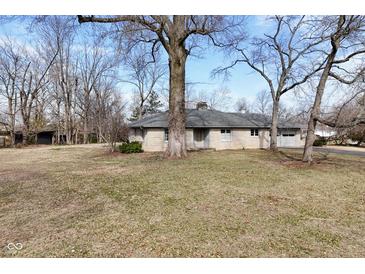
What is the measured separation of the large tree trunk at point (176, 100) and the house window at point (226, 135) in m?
8.27

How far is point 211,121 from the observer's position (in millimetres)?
21938

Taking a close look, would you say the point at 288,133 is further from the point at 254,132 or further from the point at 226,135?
the point at 226,135

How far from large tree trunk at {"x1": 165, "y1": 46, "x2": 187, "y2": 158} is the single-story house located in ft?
19.3

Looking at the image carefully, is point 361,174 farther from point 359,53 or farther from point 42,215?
point 42,215

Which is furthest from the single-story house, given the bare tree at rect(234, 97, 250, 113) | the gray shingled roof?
the bare tree at rect(234, 97, 250, 113)

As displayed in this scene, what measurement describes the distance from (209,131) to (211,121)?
1.22 meters

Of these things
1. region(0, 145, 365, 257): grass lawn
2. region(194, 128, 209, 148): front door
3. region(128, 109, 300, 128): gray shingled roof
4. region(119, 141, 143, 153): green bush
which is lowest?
region(0, 145, 365, 257): grass lawn

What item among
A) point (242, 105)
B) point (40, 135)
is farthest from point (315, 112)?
point (242, 105)

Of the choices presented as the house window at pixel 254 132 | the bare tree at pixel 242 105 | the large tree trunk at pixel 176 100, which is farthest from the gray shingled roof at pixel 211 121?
the bare tree at pixel 242 105

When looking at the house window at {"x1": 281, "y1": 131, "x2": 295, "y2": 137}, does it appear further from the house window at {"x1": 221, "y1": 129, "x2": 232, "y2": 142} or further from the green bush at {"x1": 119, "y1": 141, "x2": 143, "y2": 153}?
the green bush at {"x1": 119, "y1": 141, "x2": 143, "y2": 153}

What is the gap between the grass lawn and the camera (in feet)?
11.4

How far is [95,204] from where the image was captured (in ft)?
18.5
